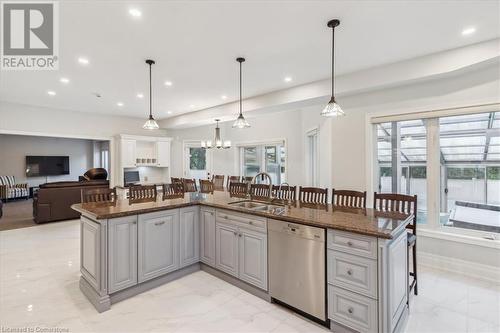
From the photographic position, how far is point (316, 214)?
2516mm

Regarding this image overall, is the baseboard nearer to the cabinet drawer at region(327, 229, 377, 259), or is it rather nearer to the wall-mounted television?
the cabinet drawer at region(327, 229, 377, 259)

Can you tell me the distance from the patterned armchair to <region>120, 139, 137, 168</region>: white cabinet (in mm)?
5103

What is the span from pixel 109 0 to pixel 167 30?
622 millimetres

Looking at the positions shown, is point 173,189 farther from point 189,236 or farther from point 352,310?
point 352,310

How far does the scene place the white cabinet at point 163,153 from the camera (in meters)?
8.25

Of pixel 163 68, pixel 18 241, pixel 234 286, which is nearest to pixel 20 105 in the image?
pixel 18 241

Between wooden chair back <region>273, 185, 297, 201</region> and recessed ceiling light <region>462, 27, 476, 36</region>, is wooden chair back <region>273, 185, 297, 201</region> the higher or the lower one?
the lower one

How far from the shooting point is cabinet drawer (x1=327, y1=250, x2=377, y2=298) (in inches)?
75.5

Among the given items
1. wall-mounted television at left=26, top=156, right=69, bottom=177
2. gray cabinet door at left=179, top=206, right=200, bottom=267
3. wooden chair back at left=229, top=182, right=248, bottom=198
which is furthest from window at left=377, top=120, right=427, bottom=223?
wall-mounted television at left=26, top=156, right=69, bottom=177

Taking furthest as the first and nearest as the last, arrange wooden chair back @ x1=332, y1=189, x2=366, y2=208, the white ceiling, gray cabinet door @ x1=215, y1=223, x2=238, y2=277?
wooden chair back @ x1=332, y1=189, x2=366, y2=208, gray cabinet door @ x1=215, y1=223, x2=238, y2=277, the white ceiling

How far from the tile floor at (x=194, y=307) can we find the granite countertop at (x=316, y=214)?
0.94m

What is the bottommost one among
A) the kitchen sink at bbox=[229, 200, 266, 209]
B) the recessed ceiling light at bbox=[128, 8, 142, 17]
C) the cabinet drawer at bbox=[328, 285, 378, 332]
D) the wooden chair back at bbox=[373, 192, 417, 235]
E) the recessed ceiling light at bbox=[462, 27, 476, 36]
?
the cabinet drawer at bbox=[328, 285, 378, 332]

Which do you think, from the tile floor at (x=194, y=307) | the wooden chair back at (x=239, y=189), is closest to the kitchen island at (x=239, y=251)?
the tile floor at (x=194, y=307)

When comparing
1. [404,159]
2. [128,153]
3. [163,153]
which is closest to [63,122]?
[128,153]
